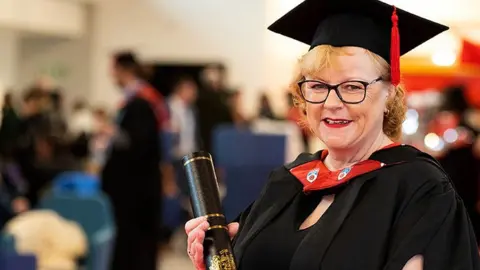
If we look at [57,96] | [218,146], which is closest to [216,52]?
[57,96]

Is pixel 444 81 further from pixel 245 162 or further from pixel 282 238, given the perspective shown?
pixel 282 238

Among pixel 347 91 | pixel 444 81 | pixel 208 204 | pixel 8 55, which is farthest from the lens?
pixel 8 55

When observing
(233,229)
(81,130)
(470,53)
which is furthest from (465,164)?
(81,130)

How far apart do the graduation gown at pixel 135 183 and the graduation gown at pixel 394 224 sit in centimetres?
420

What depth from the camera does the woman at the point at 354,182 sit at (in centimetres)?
180

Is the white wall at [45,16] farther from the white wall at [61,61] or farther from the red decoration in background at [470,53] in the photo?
the red decoration in background at [470,53]

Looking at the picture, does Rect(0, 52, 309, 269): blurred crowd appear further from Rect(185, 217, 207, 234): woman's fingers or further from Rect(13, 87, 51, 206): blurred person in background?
Rect(185, 217, 207, 234): woman's fingers

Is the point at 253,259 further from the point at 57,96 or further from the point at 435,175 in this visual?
the point at 57,96

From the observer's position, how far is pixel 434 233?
178 centimetres

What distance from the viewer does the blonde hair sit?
6.42 feet

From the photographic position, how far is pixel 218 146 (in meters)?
6.91

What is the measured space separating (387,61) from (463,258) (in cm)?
43

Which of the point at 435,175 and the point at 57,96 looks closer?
the point at 435,175

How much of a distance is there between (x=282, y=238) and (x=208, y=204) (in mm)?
171
